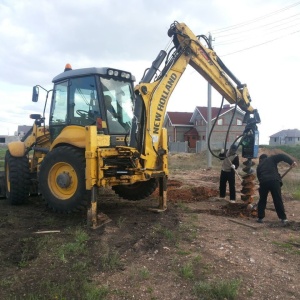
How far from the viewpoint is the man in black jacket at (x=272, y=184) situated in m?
7.39

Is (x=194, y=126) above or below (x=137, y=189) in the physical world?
above

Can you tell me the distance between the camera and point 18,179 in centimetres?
845

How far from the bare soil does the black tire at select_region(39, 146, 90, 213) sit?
43 centimetres

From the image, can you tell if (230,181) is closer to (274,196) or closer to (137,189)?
(274,196)

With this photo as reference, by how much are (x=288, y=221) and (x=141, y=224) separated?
9.96 ft

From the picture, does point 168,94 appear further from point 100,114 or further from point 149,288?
point 149,288

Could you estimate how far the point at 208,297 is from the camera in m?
4.01

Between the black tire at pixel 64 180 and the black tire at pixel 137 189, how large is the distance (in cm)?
177

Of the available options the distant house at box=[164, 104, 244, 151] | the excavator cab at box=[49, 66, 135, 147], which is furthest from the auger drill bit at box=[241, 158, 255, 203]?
the distant house at box=[164, 104, 244, 151]

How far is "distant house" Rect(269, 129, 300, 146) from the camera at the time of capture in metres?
83.9

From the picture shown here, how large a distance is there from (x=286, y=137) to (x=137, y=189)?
83.1 metres

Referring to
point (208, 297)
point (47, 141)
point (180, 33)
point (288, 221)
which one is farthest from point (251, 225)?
point (47, 141)

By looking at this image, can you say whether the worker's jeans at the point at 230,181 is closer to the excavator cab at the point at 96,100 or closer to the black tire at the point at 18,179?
the excavator cab at the point at 96,100

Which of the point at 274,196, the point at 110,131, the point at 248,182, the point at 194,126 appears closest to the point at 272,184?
the point at 274,196
